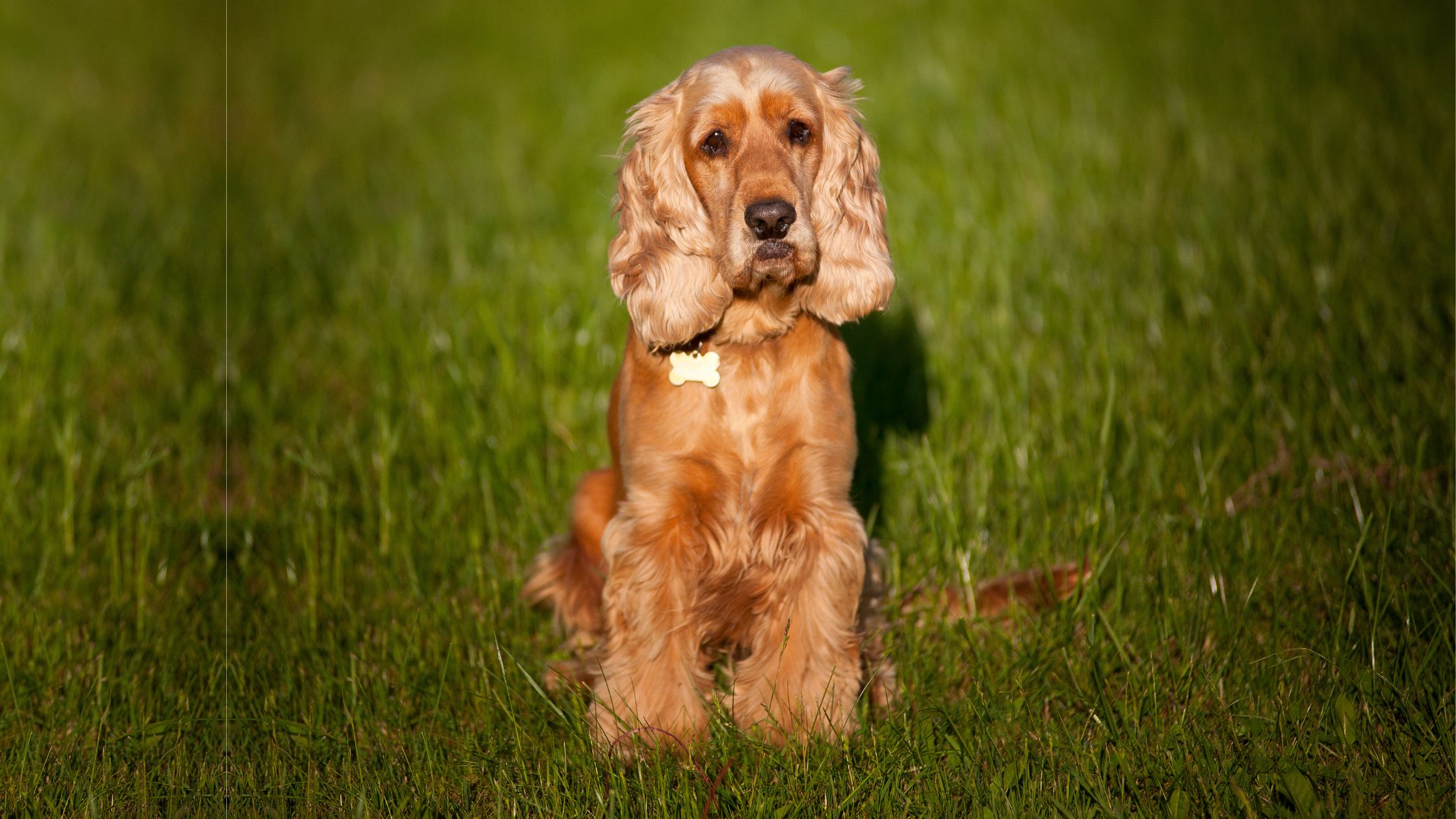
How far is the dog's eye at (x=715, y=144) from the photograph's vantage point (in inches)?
122

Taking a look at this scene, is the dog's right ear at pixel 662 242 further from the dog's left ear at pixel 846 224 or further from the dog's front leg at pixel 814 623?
the dog's front leg at pixel 814 623

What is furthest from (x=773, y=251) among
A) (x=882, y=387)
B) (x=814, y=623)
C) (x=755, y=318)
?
(x=882, y=387)

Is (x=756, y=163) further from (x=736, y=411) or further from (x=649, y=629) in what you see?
(x=649, y=629)

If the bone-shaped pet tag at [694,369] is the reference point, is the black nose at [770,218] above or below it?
above

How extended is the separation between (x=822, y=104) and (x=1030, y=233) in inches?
127

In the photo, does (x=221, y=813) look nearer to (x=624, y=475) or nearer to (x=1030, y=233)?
(x=624, y=475)

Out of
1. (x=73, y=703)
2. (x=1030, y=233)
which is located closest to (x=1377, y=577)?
(x=1030, y=233)

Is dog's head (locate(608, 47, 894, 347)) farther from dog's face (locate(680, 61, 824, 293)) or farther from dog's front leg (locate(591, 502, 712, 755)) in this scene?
dog's front leg (locate(591, 502, 712, 755))

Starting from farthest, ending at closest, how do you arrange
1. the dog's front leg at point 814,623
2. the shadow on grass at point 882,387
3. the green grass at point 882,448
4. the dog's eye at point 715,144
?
the shadow on grass at point 882,387 < the dog's front leg at point 814,623 < the dog's eye at point 715,144 < the green grass at point 882,448

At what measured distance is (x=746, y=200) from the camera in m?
2.95

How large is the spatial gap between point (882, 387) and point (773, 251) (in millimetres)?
1931

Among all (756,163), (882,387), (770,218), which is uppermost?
(756,163)

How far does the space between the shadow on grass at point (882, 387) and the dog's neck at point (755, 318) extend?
1120 mm

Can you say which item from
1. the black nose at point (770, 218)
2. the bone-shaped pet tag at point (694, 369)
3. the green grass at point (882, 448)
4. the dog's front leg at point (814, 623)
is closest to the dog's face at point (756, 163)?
the black nose at point (770, 218)
